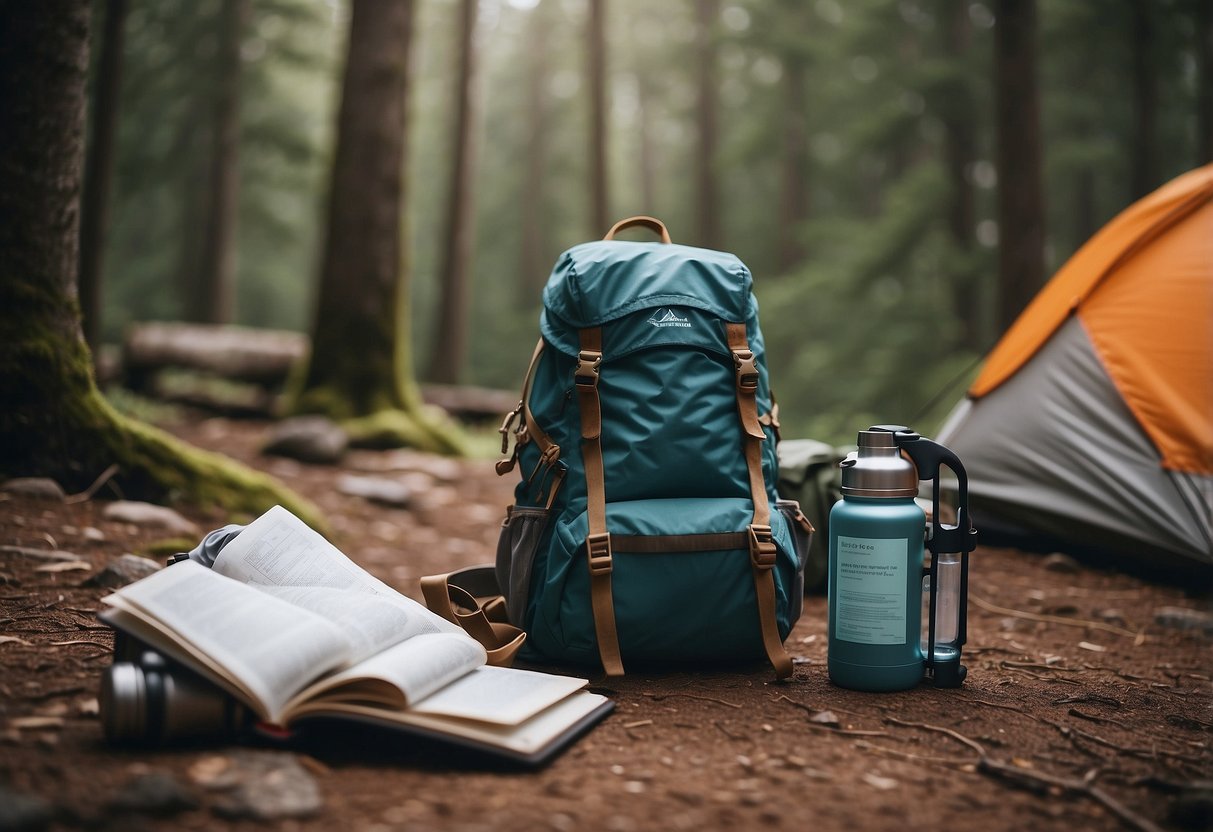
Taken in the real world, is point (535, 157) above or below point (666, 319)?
above

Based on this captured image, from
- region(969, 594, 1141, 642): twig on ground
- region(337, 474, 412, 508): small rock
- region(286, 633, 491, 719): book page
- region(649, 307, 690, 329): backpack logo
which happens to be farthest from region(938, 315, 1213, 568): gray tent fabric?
region(286, 633, 491, 719): book page

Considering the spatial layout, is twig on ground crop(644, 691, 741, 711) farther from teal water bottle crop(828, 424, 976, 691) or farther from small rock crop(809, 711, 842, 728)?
teal water bottle crop(828, 424, 976, 691)

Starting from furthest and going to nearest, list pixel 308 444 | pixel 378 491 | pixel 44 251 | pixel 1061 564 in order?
pixel 308 444, pixel 378 491, pixel 1061 564, pixel 44 251

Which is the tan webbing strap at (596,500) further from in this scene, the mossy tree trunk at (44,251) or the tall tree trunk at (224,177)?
the tall tree trunk at (224,177)

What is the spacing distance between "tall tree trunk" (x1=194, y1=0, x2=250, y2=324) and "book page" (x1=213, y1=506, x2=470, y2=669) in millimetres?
14178

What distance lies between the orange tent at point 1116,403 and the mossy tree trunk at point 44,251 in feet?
13.6

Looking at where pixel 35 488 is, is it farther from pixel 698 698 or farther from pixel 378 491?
pixel 698 698

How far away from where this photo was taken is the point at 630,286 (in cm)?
286

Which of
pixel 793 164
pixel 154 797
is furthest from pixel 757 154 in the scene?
pixel 154 797

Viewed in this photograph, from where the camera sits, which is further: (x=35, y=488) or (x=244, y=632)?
(x=35, y=488)

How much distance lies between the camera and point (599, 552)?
8.72ft

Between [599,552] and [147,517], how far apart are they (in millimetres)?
2279

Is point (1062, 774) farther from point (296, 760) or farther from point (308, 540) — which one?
point (308, 540)

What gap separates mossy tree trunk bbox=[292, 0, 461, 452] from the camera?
25.1ft
